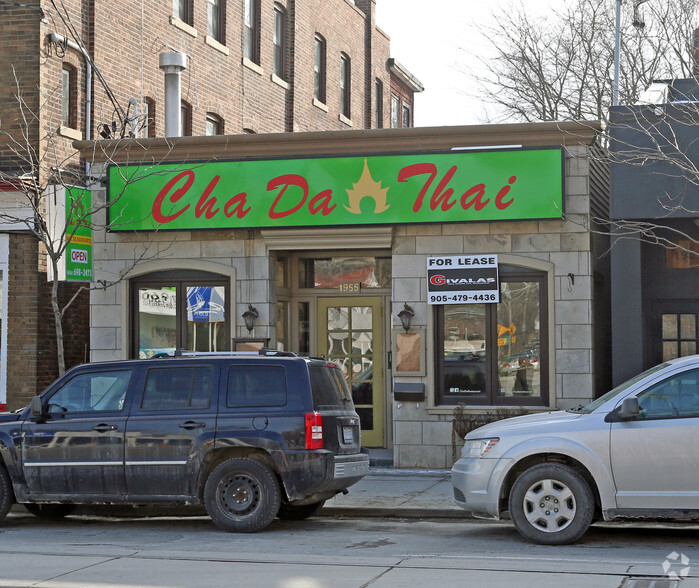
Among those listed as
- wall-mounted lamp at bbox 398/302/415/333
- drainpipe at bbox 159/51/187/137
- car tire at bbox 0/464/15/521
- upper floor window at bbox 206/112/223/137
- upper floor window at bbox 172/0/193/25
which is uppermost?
upper floor window at bbox 172/0/193/25

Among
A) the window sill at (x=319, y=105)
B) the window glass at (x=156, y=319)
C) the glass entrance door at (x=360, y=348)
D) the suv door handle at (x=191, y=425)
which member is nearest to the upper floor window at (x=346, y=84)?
the window sill at (x=319, y=105)

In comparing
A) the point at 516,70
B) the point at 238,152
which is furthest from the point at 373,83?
the point at 238,152

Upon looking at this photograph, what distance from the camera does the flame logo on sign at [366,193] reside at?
14812mm

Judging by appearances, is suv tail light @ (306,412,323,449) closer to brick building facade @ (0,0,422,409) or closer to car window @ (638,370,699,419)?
car window @ (638,370,699,419)

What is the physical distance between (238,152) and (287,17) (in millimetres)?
11946

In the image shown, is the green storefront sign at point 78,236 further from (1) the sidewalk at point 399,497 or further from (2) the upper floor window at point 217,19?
(2) the upper floor window at point 217,19

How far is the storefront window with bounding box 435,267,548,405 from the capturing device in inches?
576

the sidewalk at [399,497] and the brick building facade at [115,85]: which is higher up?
the brick building facade at [115,85]

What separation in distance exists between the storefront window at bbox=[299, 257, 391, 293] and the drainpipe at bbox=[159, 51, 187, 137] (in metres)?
3.11

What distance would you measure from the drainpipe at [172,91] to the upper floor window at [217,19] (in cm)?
587

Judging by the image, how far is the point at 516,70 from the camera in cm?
2830

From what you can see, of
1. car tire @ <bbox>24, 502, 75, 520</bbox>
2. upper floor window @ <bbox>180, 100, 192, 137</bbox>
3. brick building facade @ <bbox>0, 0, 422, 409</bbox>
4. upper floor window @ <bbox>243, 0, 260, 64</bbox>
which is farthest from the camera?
upper floor window @ <bbox>243, 0, 260, 64</bbox>

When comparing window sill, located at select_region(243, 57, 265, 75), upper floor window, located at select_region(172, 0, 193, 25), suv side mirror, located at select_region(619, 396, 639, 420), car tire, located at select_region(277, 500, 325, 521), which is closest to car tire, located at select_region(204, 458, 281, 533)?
car tire, located at select_region(277, 500, 325, 521)

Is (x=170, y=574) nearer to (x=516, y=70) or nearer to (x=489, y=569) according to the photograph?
(x=489, y=569)
